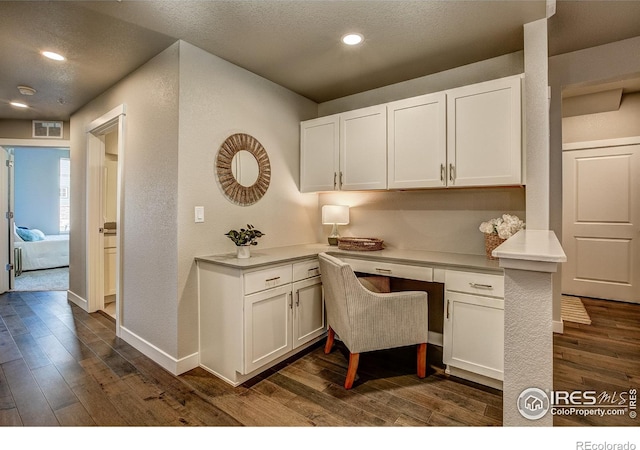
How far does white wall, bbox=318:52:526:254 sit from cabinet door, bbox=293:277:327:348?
2.96 ft

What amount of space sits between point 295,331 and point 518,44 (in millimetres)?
2768

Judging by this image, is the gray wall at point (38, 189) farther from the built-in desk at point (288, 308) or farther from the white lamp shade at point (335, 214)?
the built-in desk at point (288, 308)

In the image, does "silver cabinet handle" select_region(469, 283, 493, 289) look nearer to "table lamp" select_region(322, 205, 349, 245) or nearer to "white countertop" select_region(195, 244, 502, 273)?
"white countertop" select_region(195, 244, 502, 273)

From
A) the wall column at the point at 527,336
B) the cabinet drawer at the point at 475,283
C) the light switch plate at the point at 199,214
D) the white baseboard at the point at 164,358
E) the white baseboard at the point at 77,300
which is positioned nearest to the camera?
the wall column at the point at 527,336

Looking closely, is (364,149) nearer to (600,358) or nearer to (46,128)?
(600,358)

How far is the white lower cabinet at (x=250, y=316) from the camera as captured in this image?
219 cm

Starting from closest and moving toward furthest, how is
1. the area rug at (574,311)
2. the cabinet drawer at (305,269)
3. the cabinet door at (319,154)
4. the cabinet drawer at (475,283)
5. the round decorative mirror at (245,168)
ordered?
the cabinet drawer at (475,283)
the cabinet drawer at (305,269)
the round decorative mirror at (245,168)
the cabinet door at (319,154)
the area rug at (574,311)

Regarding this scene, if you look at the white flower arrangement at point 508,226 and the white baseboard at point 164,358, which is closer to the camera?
the white flower arrangement at point 508,226

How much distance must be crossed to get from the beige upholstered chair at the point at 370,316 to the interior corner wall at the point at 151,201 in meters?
1.20

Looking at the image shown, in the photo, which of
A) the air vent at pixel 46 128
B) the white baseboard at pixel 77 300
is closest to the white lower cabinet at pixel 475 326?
the white baseboard at pixel 77 300

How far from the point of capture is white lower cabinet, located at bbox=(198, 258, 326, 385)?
2188 millimetres

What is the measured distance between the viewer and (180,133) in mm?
2359
